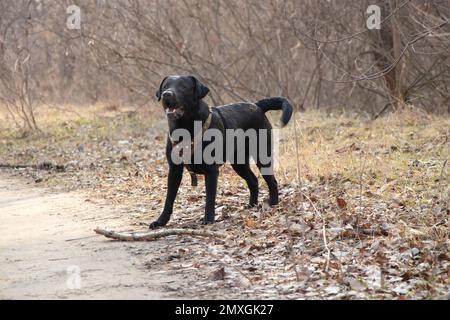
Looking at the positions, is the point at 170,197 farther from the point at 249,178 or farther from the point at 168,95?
the point at 249,178

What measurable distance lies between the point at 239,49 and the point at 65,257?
43.4ft

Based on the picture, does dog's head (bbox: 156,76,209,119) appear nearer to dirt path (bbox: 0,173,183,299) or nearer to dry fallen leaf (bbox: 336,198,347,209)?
dirt path (bbox: 0,173,183,299)

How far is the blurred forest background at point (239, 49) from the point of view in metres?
16.5

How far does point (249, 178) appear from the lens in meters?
8.95

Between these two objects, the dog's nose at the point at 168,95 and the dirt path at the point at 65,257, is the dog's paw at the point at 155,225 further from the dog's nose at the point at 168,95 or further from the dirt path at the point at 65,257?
the dog's nose at the point at 168,95

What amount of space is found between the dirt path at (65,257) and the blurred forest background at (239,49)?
7435 millimetres

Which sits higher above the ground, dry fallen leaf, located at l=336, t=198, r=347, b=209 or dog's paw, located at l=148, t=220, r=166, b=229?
Answer: dry fallen leaf, located at l=336, t=198, r=347, b=209

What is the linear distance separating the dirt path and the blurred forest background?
7435mm

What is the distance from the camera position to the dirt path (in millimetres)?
6023

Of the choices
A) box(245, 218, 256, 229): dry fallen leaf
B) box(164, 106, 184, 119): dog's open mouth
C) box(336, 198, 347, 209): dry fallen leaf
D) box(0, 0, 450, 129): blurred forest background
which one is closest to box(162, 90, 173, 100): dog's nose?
box(164, 106, 184, 119): dog's open mouth

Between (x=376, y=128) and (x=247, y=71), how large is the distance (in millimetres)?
6655

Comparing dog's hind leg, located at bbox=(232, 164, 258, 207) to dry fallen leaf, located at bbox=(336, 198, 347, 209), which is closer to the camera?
dry fallen leaf, located at bbox=(336, 198, 347, 209)

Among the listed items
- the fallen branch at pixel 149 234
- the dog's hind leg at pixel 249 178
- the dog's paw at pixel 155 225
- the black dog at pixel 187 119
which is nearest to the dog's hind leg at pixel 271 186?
the dog's hind leg at pixel 249 178

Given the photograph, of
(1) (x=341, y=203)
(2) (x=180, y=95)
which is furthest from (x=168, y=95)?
(1) (x=341, y=203)
